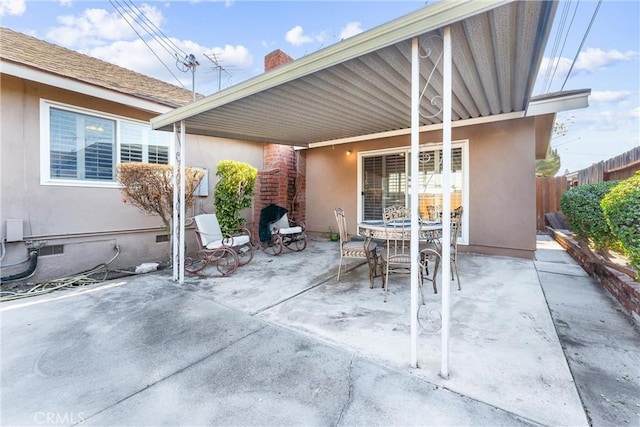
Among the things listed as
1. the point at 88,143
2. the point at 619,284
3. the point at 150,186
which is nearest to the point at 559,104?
the point at 619,284

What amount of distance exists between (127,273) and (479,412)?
5.44 m

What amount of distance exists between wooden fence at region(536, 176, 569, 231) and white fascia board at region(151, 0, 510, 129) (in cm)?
987

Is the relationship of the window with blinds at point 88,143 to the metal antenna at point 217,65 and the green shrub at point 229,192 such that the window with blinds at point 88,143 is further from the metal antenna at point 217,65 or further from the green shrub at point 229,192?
the metal antenna at point 217,65

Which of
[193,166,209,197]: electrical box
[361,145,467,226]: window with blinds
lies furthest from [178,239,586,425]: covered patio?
[193,166,209,197]: electrical box

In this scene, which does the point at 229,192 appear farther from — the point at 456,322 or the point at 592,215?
the point at 592,215

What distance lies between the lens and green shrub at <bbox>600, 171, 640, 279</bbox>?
238cm

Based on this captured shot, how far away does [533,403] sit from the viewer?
5.57 feet

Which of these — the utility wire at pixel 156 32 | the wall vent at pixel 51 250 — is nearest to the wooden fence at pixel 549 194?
the utility wire at pixel 156 32

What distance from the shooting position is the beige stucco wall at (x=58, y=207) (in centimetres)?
407

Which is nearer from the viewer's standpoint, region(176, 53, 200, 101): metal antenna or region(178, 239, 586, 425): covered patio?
region(178, 239, 586, 425): covered patio

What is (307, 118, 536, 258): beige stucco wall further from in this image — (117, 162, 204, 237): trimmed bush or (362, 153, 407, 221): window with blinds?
(117, 162, 204, 237): trimmed bush

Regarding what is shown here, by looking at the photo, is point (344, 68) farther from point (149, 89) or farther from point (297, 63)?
point (149, 89)

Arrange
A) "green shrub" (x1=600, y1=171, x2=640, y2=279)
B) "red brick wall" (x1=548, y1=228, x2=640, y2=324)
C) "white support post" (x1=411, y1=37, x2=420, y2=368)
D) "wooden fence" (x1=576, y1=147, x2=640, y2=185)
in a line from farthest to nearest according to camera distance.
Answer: "wooden fence" (x1=576, y1=147, x2=640, y2=185) < "red brick wall" (x1=548, y1=228, x2=640, y2=324) < "green shrub" (x1=600, y1=171, x2=640, y2=279) < "white support post" (x1=411, y1=37, x2=420, y2=368)

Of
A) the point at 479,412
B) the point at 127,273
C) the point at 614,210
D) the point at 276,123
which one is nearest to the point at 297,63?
the point at 276,123
